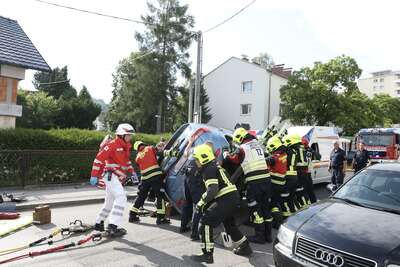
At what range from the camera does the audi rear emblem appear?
364cm

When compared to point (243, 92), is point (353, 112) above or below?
below

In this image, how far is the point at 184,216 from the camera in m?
7.24

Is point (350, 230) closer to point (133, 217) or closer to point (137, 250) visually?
point (137, 250)

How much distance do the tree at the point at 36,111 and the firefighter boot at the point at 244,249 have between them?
3516 centimetres

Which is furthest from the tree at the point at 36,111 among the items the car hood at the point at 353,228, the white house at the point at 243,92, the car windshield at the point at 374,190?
the car hood at the point at 353,228

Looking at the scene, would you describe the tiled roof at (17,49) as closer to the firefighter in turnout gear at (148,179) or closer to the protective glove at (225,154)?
the firefighter in turnout gear at (148,179)

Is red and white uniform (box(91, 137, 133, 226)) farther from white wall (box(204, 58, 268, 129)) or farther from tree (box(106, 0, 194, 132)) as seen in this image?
white wall (box(204, 58, 268, 129))

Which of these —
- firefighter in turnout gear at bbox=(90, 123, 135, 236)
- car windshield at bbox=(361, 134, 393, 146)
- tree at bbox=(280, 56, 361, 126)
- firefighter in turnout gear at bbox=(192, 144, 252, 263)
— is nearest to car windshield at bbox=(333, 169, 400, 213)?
firefighter in turnout gear at bbox=(192, 144, 252, 263)

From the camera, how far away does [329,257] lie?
3.71m

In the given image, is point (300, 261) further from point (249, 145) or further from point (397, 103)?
point (397, 103)

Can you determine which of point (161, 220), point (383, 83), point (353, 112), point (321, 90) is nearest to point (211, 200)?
point (161, 220)

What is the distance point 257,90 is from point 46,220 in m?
35.1

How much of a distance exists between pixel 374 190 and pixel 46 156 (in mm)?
9597

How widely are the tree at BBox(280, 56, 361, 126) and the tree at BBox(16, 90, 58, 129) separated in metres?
24.4
